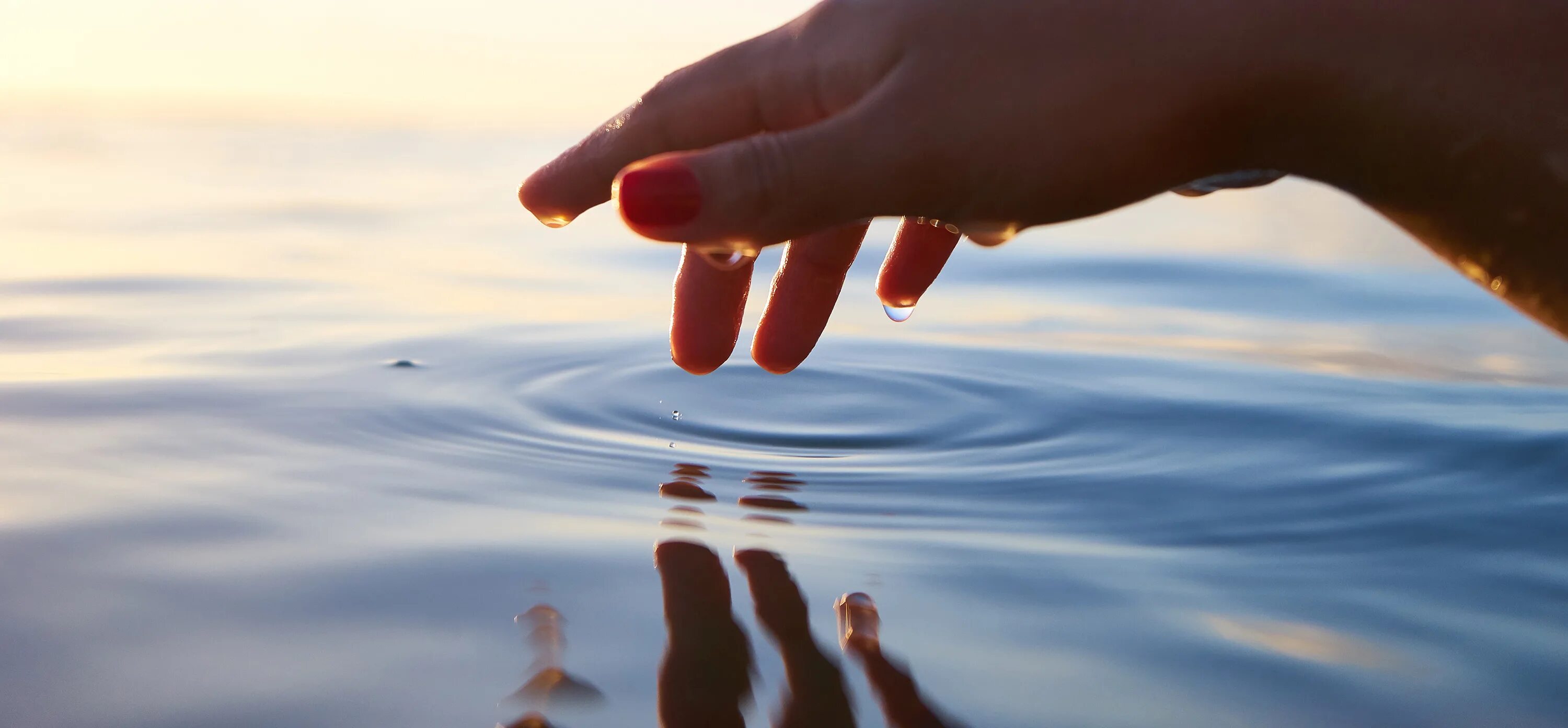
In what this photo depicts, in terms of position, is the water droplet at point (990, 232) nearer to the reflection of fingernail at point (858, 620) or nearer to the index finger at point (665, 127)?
the index finger at point (665, 127)

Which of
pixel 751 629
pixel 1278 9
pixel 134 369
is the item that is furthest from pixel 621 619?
pixel 134 369

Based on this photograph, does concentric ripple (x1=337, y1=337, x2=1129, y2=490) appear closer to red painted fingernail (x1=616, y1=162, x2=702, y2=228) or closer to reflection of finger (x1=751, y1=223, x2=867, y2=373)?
reflection of finger (x1=751, y1=223, x2=867, y2=373)

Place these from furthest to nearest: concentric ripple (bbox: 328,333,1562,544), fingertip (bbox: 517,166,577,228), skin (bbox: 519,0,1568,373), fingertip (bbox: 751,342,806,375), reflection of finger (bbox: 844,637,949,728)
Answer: fingertip (bbox: 751,342,806,375) → concentric ripple (bbox: 328,333,1562,544) → fingertip (bbox: 517,166,577,228) → skin (bbox: 519,0,1568,373) → reflection of finger (bbox: 844,637,949,728)

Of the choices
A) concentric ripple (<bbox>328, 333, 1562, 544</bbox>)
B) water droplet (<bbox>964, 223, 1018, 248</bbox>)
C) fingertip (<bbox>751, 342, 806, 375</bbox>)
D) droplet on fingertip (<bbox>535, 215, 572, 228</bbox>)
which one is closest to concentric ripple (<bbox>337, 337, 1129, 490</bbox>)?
concentric ripple (<bbox>328, 333, 1562, 544</bbox>)

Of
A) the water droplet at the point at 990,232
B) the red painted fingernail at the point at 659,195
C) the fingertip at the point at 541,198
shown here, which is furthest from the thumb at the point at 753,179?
the fingertip at the point at 541,198

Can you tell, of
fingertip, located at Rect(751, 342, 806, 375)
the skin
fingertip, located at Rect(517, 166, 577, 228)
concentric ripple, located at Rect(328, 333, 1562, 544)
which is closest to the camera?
the skin

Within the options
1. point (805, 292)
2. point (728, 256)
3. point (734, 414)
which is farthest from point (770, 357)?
point (728, 256)

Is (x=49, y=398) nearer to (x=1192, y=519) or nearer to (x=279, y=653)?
(x=279, y=653)
